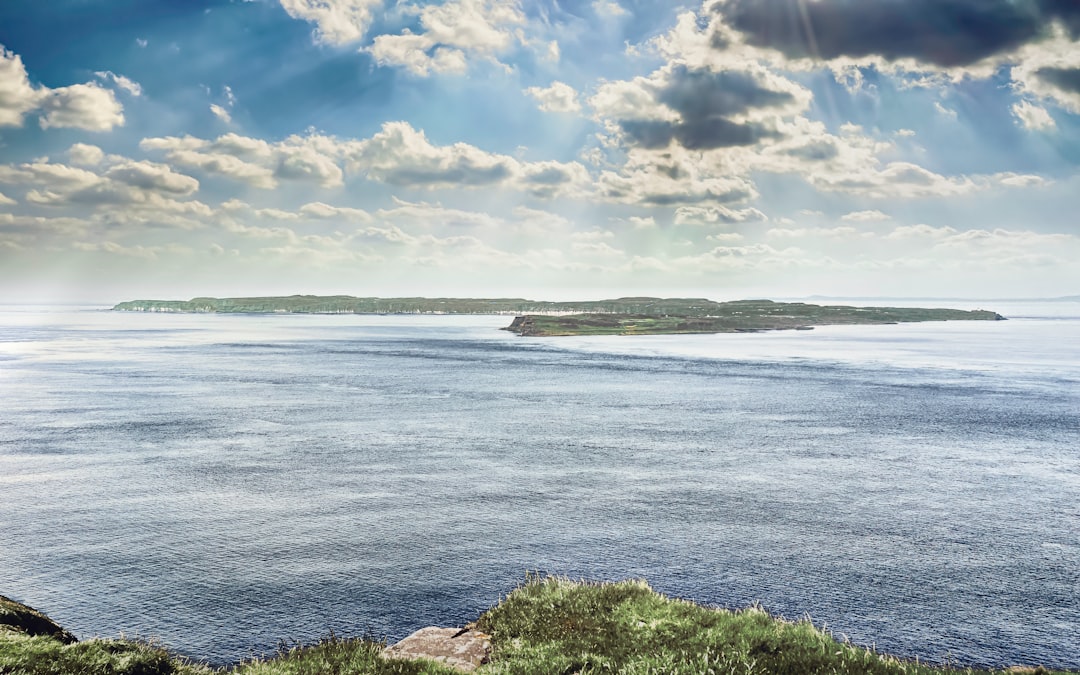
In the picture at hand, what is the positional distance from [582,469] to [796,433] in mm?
24600

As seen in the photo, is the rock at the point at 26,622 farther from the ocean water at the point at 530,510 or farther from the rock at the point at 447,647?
the rock at the point at 447,647

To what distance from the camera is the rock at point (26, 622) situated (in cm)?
1902

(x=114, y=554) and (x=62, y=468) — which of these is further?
(x=62, y=468)

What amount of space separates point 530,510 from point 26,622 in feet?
74.3

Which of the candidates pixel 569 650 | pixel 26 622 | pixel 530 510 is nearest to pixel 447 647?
pixel 569 650

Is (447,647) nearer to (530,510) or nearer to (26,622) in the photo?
(26,622)

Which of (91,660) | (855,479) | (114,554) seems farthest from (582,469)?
(91,660)

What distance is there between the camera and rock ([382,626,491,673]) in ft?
63.6

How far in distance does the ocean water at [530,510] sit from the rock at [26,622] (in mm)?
3077

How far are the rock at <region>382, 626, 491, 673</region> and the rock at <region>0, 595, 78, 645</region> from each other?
30.8ft

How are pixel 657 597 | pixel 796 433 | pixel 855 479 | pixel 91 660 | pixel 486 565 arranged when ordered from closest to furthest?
pixel 91 660 → pixel 657 597 → pixel 486 565 → pixel 855 479 → pixel 796 433

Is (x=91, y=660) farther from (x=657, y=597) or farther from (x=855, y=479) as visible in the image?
(x=855, y=479)

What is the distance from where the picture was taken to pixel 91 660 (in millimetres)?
16531

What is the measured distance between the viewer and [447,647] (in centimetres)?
2045
